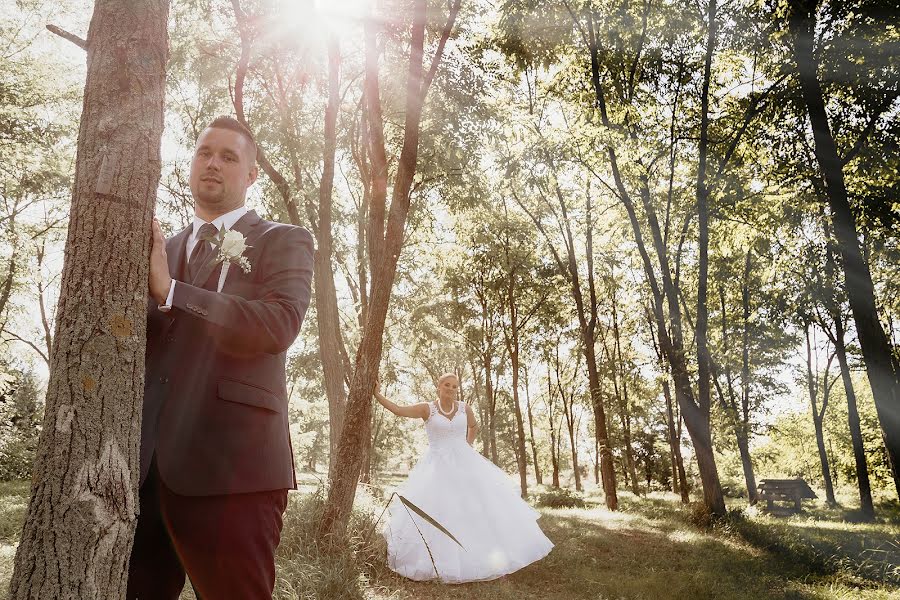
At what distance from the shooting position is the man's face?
206 cm

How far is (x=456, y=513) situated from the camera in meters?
7.73

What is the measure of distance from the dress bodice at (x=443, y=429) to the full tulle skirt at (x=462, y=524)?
0.25 feet

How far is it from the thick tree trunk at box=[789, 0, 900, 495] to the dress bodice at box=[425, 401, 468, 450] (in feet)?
19.2

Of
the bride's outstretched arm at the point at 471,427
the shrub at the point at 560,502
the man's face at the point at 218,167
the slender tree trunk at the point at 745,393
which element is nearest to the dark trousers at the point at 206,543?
the man's face at the point at 218,167

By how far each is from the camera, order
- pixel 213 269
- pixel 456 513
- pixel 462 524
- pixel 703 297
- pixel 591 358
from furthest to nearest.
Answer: pixel 591 358, pixel 703 297, pixel 456 513, pixel 462 524, pixel 213 269

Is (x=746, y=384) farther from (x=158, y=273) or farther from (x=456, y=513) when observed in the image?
(x=158, y=273)

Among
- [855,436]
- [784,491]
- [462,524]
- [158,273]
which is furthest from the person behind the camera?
[784,491]

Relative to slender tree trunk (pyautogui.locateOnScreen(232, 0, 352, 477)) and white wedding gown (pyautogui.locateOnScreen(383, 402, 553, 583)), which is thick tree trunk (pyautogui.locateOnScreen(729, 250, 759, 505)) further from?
slender tree trunk (pyautogui.locateOnScreen(232, 0, 352, 477))

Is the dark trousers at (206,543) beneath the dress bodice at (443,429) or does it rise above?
beneath

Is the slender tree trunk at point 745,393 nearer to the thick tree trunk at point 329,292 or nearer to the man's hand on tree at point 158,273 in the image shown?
the thick tree trunk at point 329,292

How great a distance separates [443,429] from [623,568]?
335 centimetres

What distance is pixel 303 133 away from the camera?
1162 cm


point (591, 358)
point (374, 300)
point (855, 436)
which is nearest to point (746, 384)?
point (855, 436)

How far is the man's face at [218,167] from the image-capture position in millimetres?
2061
